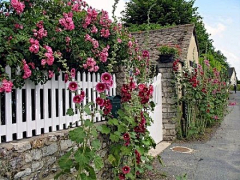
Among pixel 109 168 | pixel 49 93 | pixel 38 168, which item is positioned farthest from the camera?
pixel 109 168

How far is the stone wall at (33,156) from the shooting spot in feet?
7.58

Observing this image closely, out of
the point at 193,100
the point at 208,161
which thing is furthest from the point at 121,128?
the point at 193,100

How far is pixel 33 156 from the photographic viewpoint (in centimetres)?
259

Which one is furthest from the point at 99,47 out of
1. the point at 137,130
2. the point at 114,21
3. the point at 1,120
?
the point at 1,120

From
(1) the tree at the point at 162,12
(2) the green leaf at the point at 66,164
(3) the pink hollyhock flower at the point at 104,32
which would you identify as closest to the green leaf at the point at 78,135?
(2) the green leaf at the point at 66,164

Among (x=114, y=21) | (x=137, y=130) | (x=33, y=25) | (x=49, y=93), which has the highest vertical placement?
(x=114, y=21)

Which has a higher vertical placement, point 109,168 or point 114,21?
point 114,21

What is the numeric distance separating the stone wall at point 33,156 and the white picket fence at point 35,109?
0.11 metres

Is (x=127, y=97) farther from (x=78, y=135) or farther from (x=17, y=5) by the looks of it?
(x=17, y=5)

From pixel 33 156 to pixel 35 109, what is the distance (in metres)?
0.49

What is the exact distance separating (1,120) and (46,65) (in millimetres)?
694

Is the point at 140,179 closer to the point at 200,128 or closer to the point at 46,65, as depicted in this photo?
the point at 46,65

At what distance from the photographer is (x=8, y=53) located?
2398 millimetres

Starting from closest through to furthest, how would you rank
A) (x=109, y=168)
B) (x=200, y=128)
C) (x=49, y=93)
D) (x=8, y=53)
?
(x=8, y=53) → (x=49, y=93) → (x=109, y=168) → (x=200, y=128)
